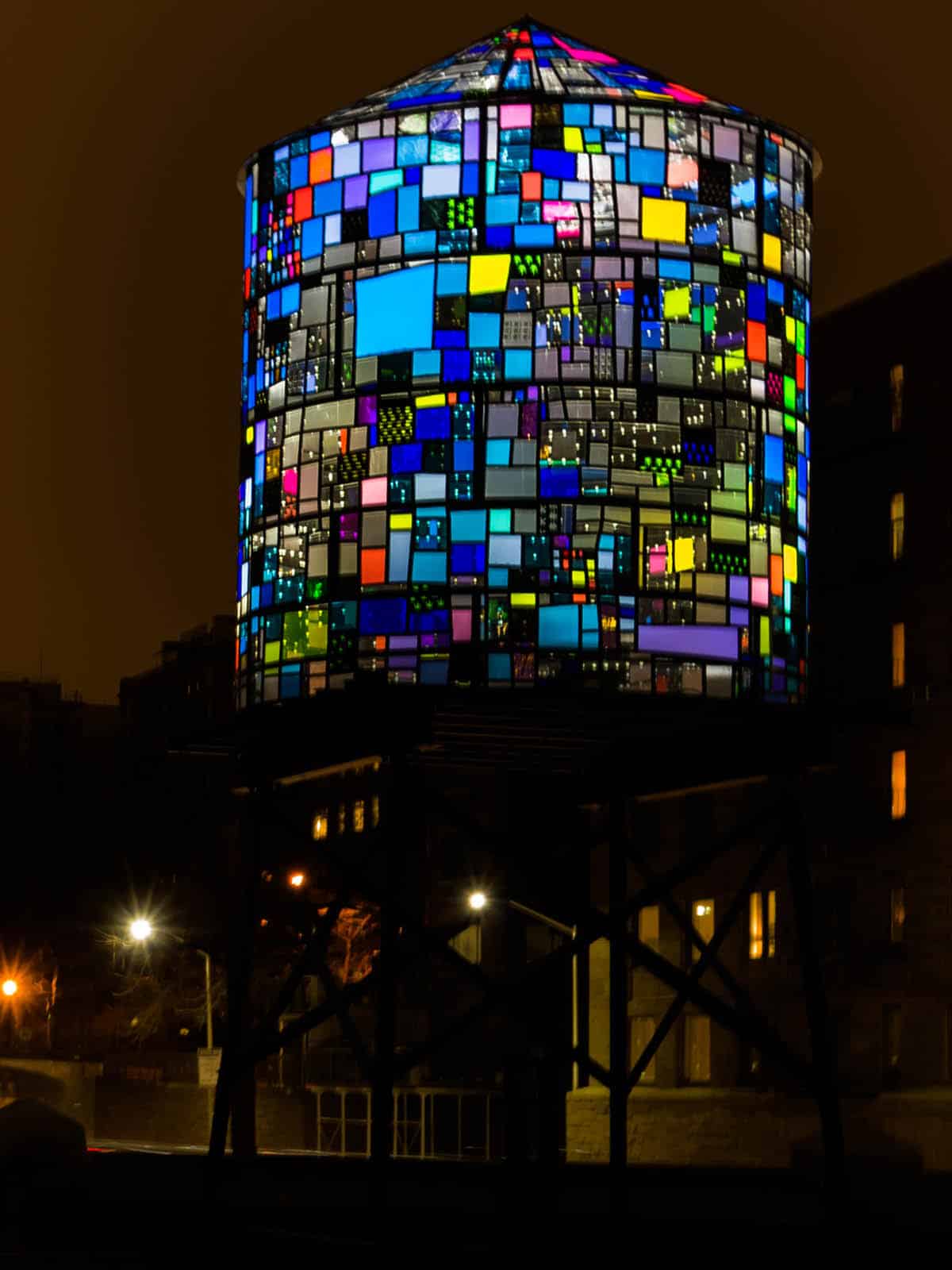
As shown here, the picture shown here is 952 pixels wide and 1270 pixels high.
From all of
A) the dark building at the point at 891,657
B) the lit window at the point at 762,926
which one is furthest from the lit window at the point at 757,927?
the dark building at the point at 891,657

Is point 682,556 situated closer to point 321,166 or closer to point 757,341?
point 757,341

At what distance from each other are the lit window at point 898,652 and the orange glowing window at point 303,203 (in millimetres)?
35103

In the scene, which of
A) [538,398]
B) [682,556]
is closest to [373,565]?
[538,398]

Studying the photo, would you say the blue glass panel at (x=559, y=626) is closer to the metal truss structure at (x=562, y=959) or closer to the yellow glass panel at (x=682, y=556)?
the yellow glass panel at (x=682, y=556)

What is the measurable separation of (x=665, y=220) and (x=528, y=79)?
66.2 inches

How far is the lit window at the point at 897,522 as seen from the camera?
55.9 m

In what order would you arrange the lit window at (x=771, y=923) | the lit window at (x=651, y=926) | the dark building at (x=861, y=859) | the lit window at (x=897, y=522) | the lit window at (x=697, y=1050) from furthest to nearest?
the lit window at (x=651, y=926)
the lit window at (x=897, y=522)
the lit window at (x=697, y=1050)
the lit window at (x=771, y=923)
the dark building at (x=861, y=859)

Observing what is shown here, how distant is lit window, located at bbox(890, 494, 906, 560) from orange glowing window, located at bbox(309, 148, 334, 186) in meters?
35.2

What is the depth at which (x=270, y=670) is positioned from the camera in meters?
21.9

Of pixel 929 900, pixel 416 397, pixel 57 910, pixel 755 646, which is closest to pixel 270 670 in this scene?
pixel 416 397

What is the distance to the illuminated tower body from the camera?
2066 centimetres

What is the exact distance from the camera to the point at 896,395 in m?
55.7

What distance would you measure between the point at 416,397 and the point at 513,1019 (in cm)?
649

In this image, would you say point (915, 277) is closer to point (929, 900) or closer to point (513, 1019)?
point (929, 900)
